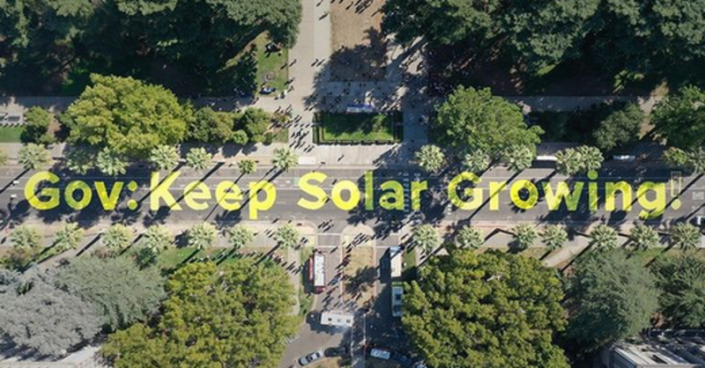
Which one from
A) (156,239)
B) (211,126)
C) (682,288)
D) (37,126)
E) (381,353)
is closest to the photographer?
(682,288)

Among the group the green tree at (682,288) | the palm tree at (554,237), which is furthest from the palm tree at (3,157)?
the green tree at (682,288)

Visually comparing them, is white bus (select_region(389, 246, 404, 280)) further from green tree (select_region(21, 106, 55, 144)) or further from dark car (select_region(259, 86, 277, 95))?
green tree (select_region(21, 106, 55, 144))

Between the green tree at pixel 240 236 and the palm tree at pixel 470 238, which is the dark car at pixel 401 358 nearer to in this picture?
the palm tree at pixel 470 238

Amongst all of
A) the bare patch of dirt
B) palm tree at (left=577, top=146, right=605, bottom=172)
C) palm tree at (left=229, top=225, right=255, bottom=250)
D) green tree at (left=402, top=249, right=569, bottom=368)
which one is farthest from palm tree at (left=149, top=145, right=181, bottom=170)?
palm tree at (left=577, top=146, right=605, bottom=172)

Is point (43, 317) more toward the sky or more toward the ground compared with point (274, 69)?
more toward the ground

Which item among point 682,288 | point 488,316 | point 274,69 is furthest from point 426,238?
point 682,288

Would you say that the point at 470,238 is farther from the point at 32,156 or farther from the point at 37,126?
the point at 37,126
